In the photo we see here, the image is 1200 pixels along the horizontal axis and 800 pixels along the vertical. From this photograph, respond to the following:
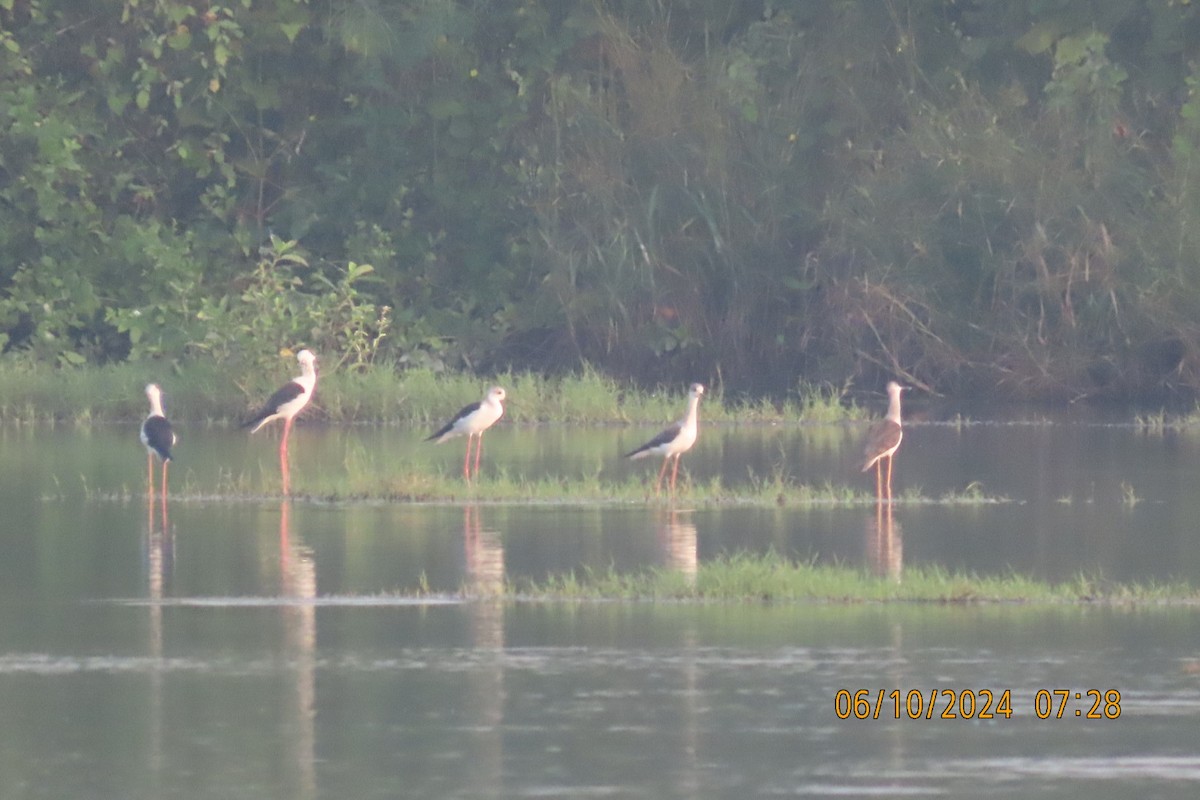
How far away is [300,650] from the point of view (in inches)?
436

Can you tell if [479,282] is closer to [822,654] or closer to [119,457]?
[119,457]

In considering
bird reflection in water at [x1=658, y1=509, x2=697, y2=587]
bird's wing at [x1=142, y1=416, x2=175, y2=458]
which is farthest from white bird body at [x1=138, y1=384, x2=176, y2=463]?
bird reflection in water at [x1=658, y1=509, x2=697, y2=587]

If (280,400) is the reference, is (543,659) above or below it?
below

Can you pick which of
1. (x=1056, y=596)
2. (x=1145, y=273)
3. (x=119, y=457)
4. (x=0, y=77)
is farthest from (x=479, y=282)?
(x=1056, y=596)

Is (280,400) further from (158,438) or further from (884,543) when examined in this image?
(884,543)

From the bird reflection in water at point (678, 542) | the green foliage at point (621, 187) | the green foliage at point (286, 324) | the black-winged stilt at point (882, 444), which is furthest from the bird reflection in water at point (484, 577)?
the green foliage at point (621, 187)

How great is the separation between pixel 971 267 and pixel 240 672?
21.5 meters

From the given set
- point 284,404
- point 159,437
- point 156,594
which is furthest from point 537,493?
point 156,594

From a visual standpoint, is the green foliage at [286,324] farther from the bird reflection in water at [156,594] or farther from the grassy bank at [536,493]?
the bird reflection in water at [156,594]

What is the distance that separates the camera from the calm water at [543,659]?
8672mm

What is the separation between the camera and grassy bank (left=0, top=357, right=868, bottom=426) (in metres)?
26.8

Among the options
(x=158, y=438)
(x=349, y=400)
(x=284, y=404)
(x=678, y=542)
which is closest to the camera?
(x=678, y=542)

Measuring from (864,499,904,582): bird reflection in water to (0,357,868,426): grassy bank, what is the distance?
9.63 metres
